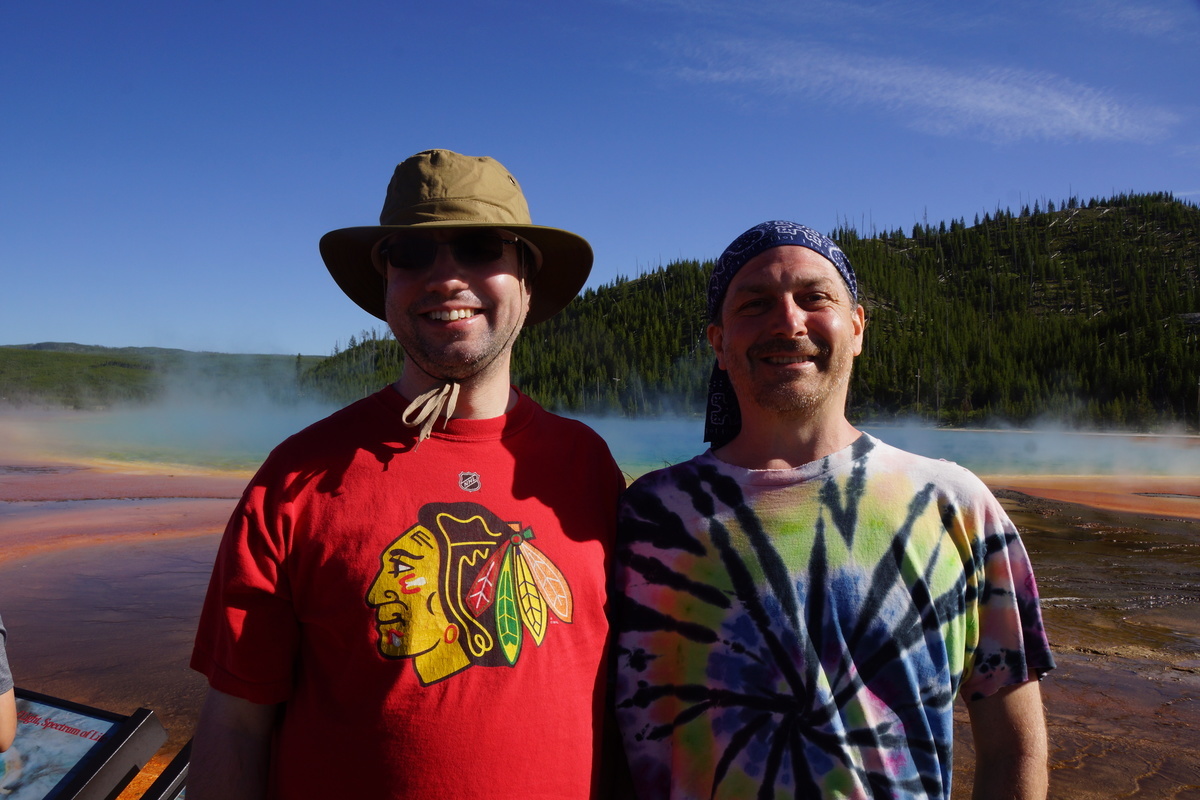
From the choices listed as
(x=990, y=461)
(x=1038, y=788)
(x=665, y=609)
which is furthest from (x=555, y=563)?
(x=990, y=461)

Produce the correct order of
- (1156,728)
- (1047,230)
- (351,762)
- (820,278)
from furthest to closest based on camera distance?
(1047,230) < (1156,728) < (820,278) < (351,762)

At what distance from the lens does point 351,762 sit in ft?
5.83

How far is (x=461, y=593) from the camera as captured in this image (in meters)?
1.88

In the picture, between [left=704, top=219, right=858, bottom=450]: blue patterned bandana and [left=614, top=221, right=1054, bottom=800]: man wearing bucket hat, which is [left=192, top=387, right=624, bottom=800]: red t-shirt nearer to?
[left=614, top=221, right=1054, bottom=800]: man wearing bucket hat

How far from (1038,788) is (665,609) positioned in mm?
954

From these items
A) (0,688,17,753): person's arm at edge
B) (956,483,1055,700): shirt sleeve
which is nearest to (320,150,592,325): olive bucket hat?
(956,483,1055,700): shirt sleeve

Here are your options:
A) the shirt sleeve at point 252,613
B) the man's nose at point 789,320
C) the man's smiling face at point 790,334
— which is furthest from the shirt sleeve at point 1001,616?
the shirt sleeve at point 252,613

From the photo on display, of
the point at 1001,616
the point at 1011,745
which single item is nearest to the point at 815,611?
the point at 1001,616

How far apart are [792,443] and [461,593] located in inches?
38.2

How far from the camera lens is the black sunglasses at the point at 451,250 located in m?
2.17

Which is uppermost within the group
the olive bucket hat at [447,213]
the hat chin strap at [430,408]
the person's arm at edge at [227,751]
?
the olive bucket hat at [447,213]

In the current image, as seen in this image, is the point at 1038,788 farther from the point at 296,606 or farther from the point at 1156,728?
the point at 1156,728

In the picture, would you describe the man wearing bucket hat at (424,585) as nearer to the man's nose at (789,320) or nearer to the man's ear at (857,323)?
the man's nose at (789,320)

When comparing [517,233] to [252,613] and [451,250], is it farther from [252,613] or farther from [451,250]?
[252,613]
